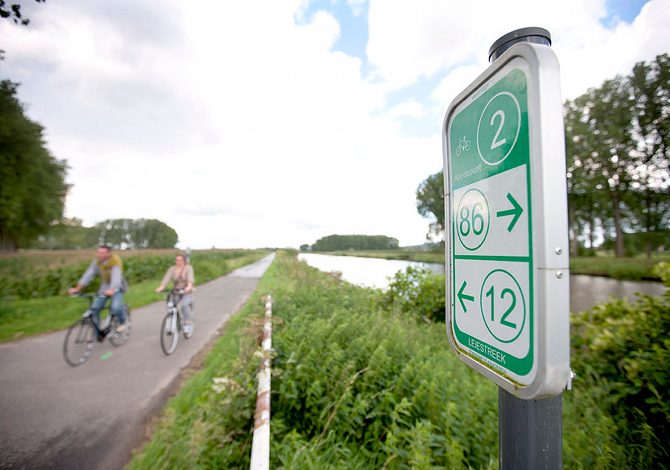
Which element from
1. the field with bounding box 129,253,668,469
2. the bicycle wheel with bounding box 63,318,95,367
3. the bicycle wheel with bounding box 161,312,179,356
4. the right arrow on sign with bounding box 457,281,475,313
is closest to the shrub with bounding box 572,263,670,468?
the field with bounding box 129,253,668,469

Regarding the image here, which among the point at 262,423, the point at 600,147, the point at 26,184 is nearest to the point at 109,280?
the point at 262,423

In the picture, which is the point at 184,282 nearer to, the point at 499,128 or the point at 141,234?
the point at 499,128

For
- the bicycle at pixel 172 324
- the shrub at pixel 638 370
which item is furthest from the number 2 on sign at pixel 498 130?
the bicycle at pixel 172 324

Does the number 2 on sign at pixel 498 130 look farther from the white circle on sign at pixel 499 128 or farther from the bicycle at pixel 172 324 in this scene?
the bicycle at pixel 172 324

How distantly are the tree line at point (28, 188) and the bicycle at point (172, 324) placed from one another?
1771 mm

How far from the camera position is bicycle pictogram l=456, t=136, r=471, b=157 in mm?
919

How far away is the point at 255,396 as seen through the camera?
296 cm

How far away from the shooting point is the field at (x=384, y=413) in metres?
2.26

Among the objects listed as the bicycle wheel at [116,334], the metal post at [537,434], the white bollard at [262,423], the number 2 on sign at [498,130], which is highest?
the number 2 on sign at [498,130]

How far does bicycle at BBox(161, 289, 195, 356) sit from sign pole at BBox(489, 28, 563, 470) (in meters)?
5.99

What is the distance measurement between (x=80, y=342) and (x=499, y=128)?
23.4 feet

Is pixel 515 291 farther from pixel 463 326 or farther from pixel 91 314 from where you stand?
pixel 91 314

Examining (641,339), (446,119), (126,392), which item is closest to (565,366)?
(446,119)

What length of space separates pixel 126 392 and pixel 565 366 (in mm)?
5196
